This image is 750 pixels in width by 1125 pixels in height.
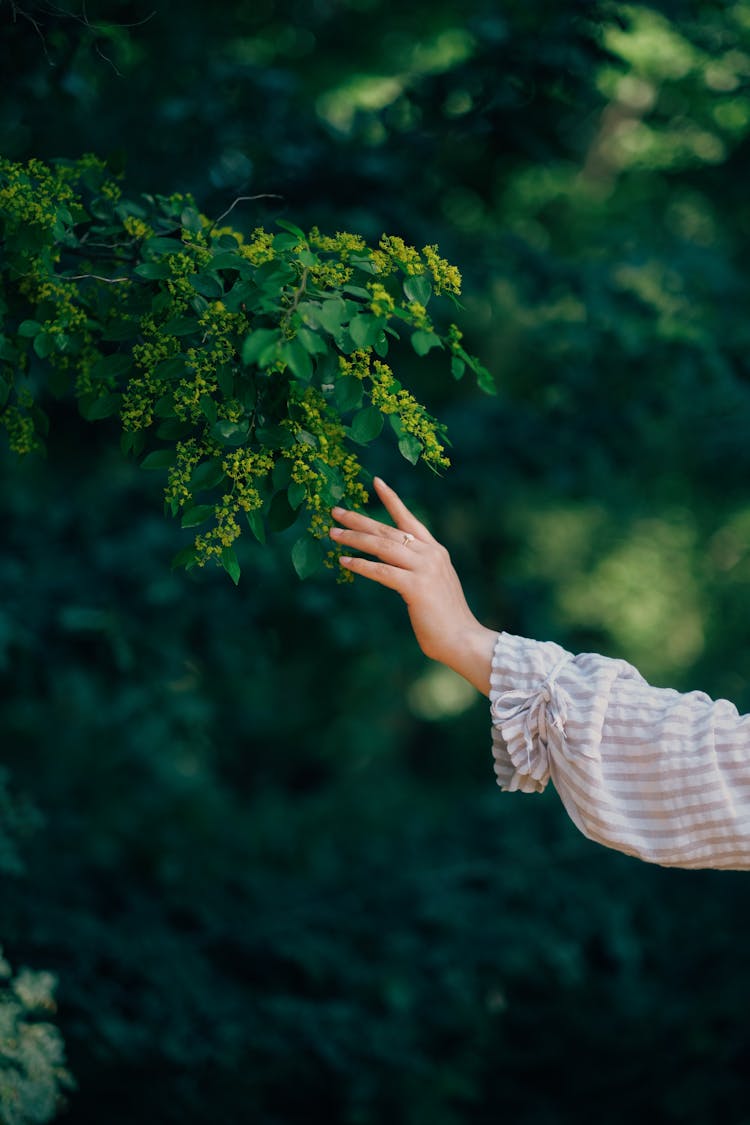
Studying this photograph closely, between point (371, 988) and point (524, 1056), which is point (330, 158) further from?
point (524, 1056)

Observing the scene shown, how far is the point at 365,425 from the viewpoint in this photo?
1506 millimetres

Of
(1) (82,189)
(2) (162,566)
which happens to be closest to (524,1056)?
(2) (162,566)

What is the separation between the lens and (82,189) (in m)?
2.20

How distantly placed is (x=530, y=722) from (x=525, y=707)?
0.03 m

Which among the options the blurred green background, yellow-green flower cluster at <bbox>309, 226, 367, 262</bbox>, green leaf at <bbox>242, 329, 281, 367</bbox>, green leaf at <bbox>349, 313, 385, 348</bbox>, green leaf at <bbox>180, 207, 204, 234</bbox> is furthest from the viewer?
the blurred green background

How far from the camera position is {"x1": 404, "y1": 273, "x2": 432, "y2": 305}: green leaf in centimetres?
152

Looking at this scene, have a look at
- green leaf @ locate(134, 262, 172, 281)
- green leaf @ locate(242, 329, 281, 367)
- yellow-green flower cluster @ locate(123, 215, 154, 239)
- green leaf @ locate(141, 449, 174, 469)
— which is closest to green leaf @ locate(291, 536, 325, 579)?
green leaf @ locate(141, 449, 174, 469)

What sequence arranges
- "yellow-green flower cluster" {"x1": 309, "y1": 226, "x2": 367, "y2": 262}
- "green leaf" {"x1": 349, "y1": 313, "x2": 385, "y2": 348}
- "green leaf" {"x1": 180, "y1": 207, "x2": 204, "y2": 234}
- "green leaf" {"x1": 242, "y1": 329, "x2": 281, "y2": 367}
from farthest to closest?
"green leaf" {"x1": 180, "y1": 207, "x2": 204, "y2": 234}, "yellow-green flower cluster" {"x1": 309, "y1": 226, "x2": 367, "y2": 262}, "green leaf" {"x1": 349, "y1": 313, "x2": 385, "y2": 348}, "green leaf" {"x1": 242, "y1": 329, "x2": 281, "y2": 367}

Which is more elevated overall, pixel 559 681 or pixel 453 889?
pixel 453 889

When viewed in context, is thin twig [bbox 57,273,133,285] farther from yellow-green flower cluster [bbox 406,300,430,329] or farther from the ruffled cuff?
the ruffled cuff

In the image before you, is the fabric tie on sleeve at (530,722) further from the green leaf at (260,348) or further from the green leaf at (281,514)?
the green leaf at (260,348)

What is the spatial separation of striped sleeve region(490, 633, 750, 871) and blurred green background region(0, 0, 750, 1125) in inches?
50.0

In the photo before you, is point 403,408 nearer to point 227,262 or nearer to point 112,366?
point 227,262

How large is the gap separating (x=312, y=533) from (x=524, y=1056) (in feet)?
12.3
